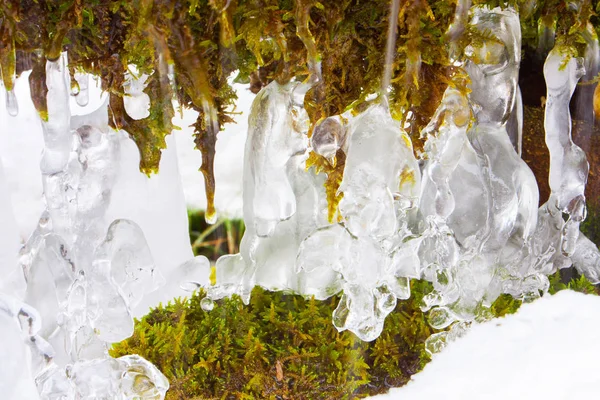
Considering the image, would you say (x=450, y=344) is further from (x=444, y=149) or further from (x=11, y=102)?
(x=11, y=102)

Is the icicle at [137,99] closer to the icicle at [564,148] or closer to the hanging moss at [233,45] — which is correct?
the hanging moss at [233,45]

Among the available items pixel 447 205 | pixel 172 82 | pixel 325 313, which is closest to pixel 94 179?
pixel 172 82

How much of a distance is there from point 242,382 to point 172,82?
1.70ft

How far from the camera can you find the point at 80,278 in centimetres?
90

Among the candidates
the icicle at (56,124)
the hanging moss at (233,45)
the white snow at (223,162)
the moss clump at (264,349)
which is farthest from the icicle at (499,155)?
the icicle at (56,124)

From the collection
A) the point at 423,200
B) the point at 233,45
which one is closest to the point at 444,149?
the point at 423,200

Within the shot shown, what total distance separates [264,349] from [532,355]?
0.64 m

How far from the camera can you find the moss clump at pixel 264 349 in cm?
98

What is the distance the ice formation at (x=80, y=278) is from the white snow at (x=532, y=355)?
24.5 inches

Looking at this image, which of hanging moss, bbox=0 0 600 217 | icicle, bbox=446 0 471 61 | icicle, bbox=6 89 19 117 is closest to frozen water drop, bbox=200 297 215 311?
hanging moss, bbox=0 0 600 217

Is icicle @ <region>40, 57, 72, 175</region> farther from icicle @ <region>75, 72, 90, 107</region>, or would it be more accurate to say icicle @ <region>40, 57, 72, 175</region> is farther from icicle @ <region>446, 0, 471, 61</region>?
icicle @ <region>446, 0, 471, 61</region>

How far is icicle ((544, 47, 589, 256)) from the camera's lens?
3.09 feet

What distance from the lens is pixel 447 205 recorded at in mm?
901

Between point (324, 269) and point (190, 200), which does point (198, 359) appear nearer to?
point (324, 269)
